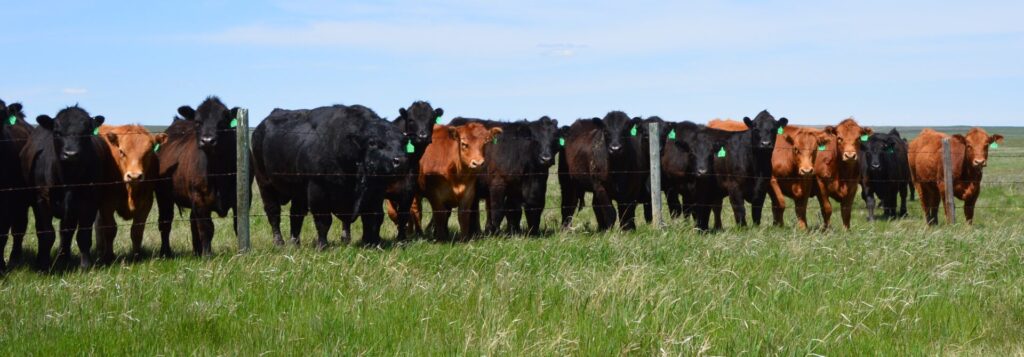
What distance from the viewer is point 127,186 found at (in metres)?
12.2

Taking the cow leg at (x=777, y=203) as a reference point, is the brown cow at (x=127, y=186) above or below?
above

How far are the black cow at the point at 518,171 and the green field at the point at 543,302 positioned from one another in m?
3.81

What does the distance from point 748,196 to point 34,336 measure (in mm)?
10997

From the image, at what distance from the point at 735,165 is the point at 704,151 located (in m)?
0.51

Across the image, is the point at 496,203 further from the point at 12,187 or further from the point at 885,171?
the point at 885,171

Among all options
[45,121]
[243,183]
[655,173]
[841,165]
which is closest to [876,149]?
[841,165]

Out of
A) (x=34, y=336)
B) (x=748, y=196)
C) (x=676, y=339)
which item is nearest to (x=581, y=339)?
(x=676, y=339)

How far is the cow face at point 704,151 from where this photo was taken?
15273 millimetres

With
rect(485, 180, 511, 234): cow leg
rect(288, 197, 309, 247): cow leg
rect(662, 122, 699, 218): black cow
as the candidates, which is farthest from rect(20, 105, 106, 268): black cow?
rect(662, 122, 699, 218): black cow

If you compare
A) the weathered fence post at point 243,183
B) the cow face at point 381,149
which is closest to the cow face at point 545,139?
the cow face at point 381,149

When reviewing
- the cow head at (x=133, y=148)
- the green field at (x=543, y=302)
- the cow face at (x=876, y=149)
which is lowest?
the green field at (x=543, y=302)

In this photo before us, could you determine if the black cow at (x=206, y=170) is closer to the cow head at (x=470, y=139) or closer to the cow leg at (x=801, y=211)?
the cow head at (x=470, y=139)

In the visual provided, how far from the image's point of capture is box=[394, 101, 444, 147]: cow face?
1331cm

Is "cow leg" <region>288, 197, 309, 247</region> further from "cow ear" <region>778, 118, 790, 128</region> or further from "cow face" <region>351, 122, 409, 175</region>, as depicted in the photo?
"cow ear" <region>778, 118, 790, 128</region>
